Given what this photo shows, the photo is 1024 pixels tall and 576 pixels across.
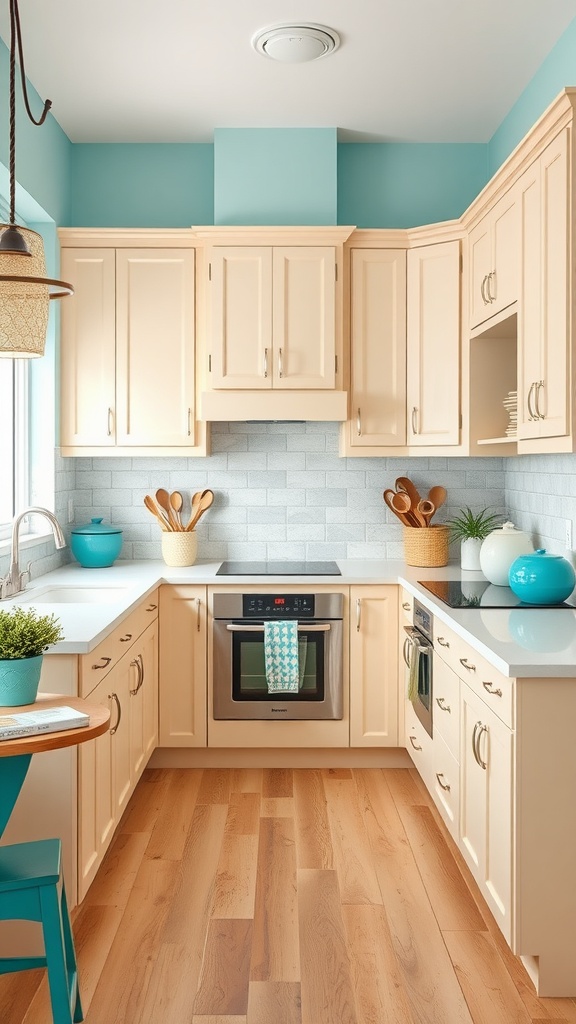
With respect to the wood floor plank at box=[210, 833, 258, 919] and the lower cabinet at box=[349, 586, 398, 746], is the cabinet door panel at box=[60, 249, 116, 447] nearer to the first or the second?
the lower cabinet at box=[349, 586, 398, 746]

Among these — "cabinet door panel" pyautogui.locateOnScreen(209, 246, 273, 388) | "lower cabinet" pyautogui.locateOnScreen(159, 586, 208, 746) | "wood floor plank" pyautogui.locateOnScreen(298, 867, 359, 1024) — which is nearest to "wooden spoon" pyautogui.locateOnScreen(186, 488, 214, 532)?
"lower cabinet" pyautogui.locateOnScreen(159, 586, 208, 746)

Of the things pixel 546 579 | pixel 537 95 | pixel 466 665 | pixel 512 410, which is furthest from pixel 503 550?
pixel 537 95

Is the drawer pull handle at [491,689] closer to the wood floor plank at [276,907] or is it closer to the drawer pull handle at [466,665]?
the drawer pull handle at [466,665]

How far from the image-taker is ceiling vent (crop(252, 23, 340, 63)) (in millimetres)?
3186

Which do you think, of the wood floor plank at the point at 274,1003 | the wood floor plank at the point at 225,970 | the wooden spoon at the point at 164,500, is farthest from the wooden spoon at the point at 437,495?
the wood floor plank at the point at 274,1003

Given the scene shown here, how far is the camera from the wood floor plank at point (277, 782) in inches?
145

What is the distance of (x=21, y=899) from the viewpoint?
1.88 m

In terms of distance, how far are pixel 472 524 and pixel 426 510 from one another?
278 millimetres

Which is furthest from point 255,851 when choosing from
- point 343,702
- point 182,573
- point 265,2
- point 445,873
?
point 265,2

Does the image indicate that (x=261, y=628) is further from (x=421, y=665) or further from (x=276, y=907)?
(x=276, y=907)

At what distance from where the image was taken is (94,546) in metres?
4.11

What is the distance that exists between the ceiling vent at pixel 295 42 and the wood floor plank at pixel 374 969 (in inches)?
122

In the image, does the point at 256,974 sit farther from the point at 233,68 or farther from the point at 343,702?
the point at 233,68

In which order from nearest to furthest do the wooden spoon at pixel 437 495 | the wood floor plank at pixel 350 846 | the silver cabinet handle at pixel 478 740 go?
the silver cabinet handle at pixel 478 740 → the wood floor plank at pixel 350 846 → the wooden spoon at pixel 437 495
